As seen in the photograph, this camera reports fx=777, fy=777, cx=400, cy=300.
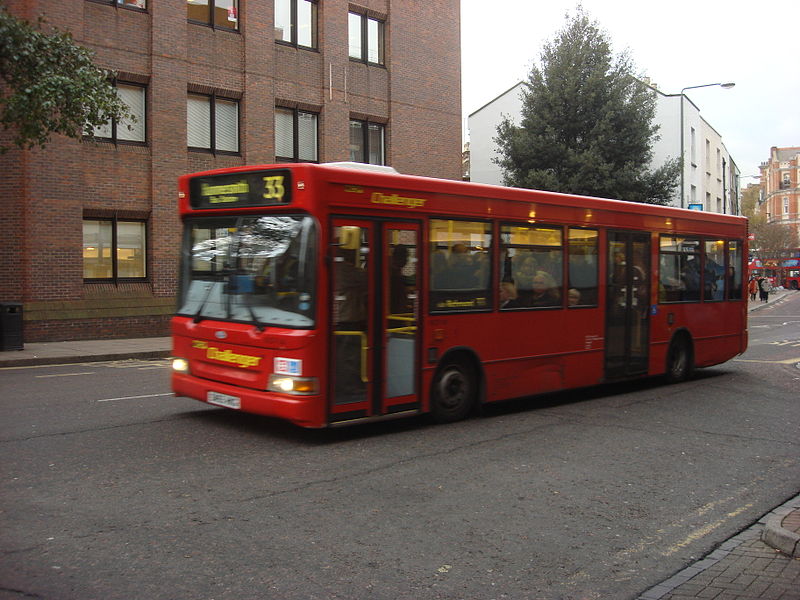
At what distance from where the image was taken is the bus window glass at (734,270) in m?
14.1

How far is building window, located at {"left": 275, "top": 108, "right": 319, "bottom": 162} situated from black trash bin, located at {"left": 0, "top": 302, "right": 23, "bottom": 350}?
9.52m

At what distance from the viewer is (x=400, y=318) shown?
322 inches

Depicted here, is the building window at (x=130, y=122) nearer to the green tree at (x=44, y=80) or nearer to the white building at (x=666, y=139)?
the green tree at (x=44, y=80)

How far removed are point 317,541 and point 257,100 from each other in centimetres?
1975

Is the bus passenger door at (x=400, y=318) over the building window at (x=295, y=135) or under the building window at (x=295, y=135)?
under

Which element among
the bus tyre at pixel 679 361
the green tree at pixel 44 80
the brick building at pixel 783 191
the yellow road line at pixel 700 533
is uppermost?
the brick building at pixel 783 191

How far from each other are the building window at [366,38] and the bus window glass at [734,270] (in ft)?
50.5

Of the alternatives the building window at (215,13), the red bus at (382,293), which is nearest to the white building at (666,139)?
the building window at (215,13)

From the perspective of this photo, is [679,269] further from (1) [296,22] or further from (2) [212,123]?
(1) [296,22]

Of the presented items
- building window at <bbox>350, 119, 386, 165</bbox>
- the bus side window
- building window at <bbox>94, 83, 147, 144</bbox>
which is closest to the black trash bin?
building window at <bbox>94, 83, 147, 144</bbox>

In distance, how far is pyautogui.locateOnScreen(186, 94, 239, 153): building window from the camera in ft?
71.3

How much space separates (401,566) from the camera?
14.7 ft

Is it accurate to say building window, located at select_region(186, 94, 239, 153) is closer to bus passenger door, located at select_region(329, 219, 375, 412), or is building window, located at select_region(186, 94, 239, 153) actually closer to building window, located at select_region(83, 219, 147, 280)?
building window, located at select_region(83, 219, 147, 280)

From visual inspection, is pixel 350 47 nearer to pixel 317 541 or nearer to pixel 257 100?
pixel 257 100
